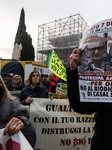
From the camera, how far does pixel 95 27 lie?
3.87 ft

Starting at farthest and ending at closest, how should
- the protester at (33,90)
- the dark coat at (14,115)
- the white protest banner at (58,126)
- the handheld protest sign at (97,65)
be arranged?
the protester at (33,90) < the white protest banner at (58,126) < the dark coat at (14,115) < the handheld protest sign at (97,65)

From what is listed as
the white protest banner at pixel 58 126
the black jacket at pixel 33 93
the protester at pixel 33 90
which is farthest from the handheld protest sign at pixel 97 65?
the black jacket at pixel 33 93

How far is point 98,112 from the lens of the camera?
133cm

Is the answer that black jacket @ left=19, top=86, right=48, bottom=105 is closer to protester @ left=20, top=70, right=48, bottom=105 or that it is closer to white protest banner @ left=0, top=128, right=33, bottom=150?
protester @ left=20, top=70, right=48, bottom=105

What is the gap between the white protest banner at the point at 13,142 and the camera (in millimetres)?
1130

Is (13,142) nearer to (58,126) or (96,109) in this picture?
(96,109)

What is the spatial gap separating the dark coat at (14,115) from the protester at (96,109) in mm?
417

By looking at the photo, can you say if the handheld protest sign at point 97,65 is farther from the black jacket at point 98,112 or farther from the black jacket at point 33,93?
the black jacket at point 33,93

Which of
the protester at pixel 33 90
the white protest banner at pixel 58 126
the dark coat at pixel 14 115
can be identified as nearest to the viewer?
the dark coat at pixel 14 115

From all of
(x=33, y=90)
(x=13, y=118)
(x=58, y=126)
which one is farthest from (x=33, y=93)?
(x=13, y=118)

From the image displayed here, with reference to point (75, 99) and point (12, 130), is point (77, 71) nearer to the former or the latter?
point (75, 99)

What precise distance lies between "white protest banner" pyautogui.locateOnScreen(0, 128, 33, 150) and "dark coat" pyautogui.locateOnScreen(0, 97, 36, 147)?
109 millimetres

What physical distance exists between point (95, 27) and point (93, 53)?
0.21 metres

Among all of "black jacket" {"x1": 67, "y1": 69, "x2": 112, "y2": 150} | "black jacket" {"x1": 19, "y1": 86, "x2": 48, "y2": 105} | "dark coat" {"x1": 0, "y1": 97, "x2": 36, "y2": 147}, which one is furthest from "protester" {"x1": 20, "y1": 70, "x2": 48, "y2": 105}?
"black jacket" {"x1": 67, "y1": 69, "x2": 112, "y2": 150}
